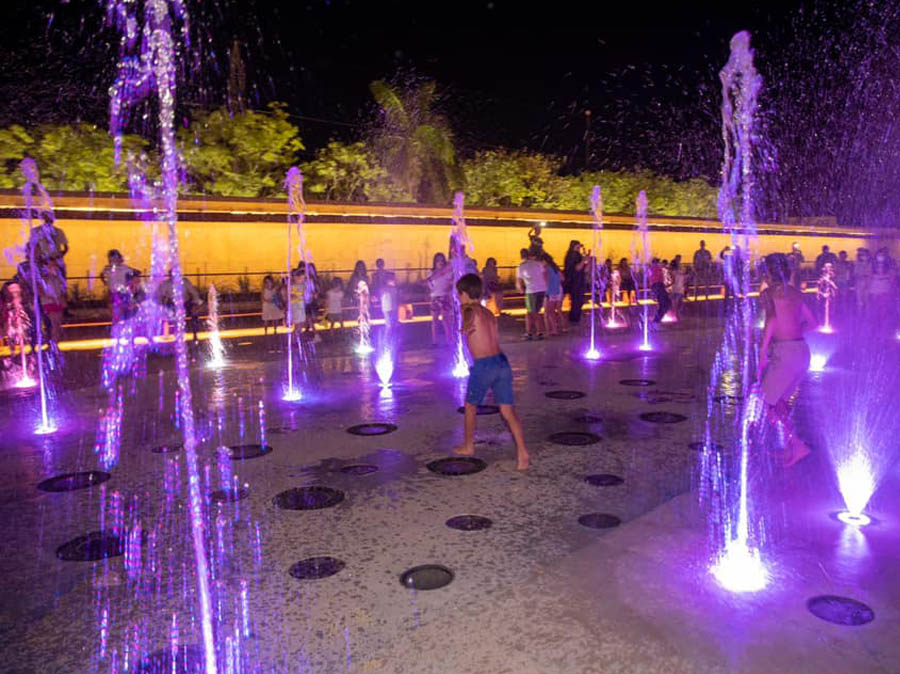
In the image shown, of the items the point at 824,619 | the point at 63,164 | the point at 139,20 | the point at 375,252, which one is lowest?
the point at 824,619

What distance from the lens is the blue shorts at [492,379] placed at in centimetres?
627

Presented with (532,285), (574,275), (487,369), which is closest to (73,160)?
(532,285)

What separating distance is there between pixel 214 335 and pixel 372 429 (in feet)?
32.5

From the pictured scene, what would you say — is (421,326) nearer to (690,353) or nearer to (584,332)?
(584,332)

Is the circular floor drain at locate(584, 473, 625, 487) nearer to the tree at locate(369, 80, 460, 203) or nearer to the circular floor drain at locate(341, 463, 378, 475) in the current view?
the circular floor drain at locate(341, 463, 378, 475)

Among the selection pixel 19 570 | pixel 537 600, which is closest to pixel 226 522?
Result: pixel 19 570

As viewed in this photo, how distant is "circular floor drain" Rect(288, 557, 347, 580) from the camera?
4.21 m

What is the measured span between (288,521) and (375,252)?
769 inches

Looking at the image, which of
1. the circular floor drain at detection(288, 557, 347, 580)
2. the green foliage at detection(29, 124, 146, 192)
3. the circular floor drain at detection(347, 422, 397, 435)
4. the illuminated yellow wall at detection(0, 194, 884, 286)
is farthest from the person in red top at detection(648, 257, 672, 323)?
the green foliage at detection(29, 124, 146, 192)

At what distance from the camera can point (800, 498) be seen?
17.7 feet

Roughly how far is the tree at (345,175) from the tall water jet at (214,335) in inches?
391

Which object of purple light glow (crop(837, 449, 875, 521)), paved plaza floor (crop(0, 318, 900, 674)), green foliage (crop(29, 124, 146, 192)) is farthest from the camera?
green foliage (crop(29, 124, 146, 192))

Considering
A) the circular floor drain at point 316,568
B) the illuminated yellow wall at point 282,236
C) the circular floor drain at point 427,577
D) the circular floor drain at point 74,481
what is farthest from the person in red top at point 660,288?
the circular floor drain at point 316,568

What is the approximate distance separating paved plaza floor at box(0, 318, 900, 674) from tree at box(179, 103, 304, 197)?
18.2 metres
